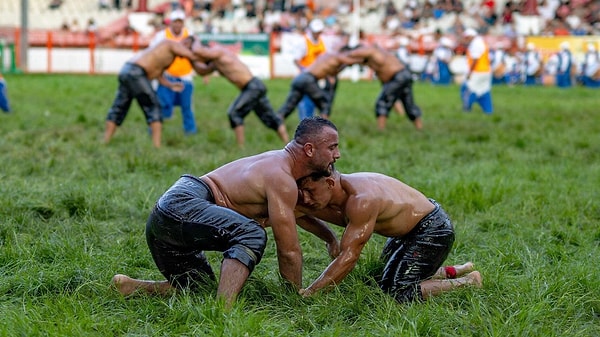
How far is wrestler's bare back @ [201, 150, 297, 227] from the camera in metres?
4.10

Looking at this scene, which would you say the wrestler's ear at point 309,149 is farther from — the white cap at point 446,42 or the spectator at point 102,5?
the spectator at point 102,5

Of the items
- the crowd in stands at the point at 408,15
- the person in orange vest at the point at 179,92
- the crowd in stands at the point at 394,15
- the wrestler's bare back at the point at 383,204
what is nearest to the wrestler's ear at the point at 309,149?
the wrestler's bare back at the point at 383,204

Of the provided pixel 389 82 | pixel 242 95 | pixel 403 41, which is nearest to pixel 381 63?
pixel 389 82

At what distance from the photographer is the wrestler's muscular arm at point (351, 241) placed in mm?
4117

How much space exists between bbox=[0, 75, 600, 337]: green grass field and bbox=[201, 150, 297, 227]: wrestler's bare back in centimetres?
41

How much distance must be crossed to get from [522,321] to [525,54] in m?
26.0

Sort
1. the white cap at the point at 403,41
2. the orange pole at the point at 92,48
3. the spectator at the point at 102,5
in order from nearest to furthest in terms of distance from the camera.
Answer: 1. the orange pole at the point at 92,48
2. the white cap at the point at 403,41
3. the spectator at the point at 102,5

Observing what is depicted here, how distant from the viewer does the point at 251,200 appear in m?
4.21

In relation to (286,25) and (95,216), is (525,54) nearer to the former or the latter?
(286,25)

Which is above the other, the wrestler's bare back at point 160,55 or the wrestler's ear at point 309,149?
the wrestler's bare back at point 160,55

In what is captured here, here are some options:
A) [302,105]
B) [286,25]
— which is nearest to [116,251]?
[302,105]

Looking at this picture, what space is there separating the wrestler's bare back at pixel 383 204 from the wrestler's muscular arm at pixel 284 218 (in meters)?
0.31

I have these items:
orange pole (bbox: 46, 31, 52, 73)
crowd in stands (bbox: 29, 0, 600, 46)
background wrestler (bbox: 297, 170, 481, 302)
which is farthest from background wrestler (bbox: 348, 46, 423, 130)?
crowd in stands (bbox: 29, 0, 600, 46)

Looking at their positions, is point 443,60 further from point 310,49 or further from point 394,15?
point 310,49
